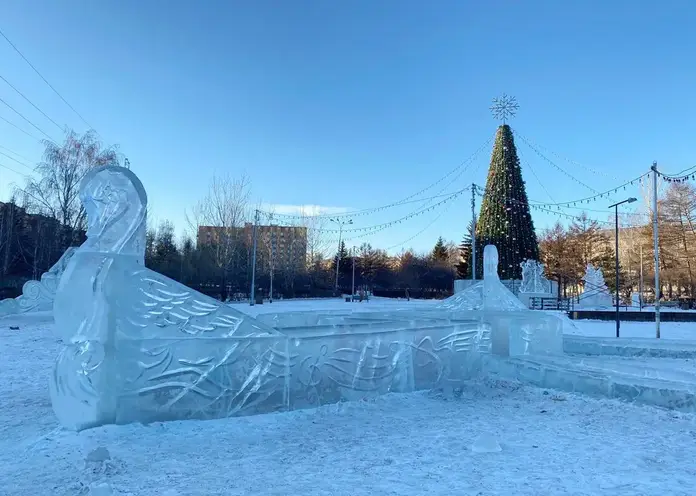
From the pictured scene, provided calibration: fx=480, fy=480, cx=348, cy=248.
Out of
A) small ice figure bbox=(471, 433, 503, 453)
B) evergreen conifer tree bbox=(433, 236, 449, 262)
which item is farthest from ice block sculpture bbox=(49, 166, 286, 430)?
evergreen conifer tree bbox=(433, 236, 449, 262)

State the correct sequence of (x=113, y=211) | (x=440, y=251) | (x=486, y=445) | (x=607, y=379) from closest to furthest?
1. (x=486, y=445)
2. (x=113, y=211)
3. (x=607, y=379)
4. (x=440, y=251)

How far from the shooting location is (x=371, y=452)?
14.6ft

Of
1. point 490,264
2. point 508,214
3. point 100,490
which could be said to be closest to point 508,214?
point 508,214

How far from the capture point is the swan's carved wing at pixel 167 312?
5066mm

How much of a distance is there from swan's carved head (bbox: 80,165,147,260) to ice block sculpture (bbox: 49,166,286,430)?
1 cm

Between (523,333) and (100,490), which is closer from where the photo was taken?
(100,490)

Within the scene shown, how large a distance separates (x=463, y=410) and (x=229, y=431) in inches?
119

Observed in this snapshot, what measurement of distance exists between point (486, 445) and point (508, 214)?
33.6 m

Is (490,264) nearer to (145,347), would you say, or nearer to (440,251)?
(145,347)

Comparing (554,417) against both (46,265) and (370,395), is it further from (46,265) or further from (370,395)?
(46,265)

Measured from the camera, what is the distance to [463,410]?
20.5 feet

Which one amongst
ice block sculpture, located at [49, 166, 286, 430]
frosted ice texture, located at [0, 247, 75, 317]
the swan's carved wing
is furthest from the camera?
frosted ice texture, located at [0, 247, 75, 317]

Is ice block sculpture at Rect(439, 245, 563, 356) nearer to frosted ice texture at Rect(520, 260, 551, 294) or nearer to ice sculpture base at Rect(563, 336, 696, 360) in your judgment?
ice sculpture base at Rect(563, 336, 696, 360)

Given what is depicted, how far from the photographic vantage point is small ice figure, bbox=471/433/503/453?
14.8 ft
